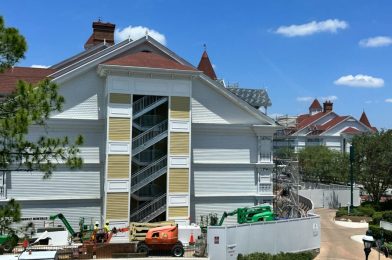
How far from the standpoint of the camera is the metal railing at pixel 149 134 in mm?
35719

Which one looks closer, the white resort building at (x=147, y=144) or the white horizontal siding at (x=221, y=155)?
the white resort building at (x=147, y=144)

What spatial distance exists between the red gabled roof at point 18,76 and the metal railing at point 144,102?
25.5 feet

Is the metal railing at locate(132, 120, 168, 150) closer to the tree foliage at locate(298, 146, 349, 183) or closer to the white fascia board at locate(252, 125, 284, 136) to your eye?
the white fascia board at locate(252, 125, 284, 136)

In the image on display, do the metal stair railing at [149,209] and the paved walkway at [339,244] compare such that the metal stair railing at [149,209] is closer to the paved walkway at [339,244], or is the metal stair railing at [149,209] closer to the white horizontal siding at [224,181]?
the white horizontal siding at [224,181]

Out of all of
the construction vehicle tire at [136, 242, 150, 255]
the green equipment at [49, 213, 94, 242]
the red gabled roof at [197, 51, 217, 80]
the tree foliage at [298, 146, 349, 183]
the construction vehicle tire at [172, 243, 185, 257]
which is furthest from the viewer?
the red gabled roof at [197, 51, 217, 80]

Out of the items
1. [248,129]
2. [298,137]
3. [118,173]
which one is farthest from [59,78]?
[298,137]

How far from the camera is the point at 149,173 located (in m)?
36.0

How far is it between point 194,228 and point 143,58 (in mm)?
13549

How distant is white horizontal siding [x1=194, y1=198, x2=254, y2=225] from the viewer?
38.2m

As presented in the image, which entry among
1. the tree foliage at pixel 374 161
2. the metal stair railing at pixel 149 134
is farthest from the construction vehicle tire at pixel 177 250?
the tree foliage at pixel 374 161

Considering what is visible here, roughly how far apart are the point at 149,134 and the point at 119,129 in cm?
295

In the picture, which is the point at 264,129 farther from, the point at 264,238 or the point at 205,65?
the point at 205,65

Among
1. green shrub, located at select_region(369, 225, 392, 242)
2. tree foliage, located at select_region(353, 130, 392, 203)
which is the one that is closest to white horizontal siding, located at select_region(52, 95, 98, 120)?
green shrub, located at select_region(369, 225, 392, 242)

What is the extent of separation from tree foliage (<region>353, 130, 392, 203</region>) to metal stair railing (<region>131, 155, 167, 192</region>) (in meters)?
28.3
